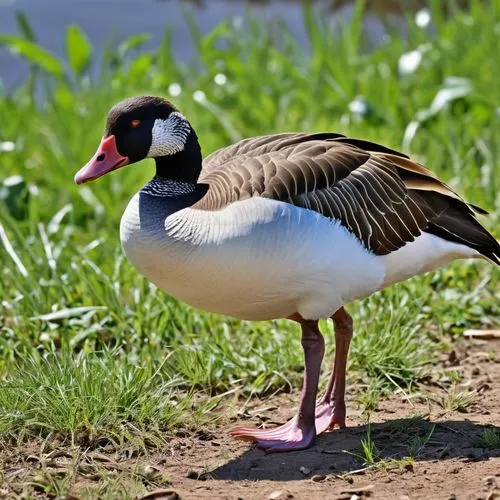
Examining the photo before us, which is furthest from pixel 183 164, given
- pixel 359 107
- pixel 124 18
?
pixel 124 18

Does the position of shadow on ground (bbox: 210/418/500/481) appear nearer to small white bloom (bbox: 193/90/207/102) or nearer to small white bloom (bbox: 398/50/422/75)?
small white bloom (bbox: 193/90/207/102)

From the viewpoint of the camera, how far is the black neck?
4570mm

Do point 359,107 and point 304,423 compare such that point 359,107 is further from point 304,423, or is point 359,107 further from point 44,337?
point 304,423

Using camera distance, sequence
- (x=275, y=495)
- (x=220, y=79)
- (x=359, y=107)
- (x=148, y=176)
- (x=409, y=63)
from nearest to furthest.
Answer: (x=275, y=495) → (x=148, y=176) → (x=359, y=107) → (x=409, y=63) → (x=220, y=79)

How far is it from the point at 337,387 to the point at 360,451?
400 millimetres

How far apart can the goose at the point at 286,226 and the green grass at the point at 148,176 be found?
17.6 inches

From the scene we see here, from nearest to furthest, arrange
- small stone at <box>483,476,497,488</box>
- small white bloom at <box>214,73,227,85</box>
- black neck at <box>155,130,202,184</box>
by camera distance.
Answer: small stone at <box>483,476,497,488</box> → black neck at <box>155,130,202,184</box> → small white bloom at <box>214,73,227,85</box>

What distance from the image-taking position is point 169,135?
179 inches

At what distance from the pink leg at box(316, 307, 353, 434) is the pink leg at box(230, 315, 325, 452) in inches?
5.9

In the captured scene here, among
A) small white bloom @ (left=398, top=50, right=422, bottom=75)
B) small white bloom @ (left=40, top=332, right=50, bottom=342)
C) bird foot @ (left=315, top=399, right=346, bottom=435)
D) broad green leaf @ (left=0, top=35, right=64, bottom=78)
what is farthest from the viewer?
broad green leaf @ (left=0, top=35, right=64, bottom=78)

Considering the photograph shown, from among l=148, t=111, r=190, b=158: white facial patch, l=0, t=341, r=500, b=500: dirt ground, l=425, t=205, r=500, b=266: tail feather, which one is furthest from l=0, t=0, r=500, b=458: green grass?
l=148, t=111, r=190, b=158: white facial patch

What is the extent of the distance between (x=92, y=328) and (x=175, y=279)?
123 cm

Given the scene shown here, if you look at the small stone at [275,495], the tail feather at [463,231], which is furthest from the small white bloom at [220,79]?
the small stone at [275,495]

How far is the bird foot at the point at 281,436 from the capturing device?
14.7 feet
